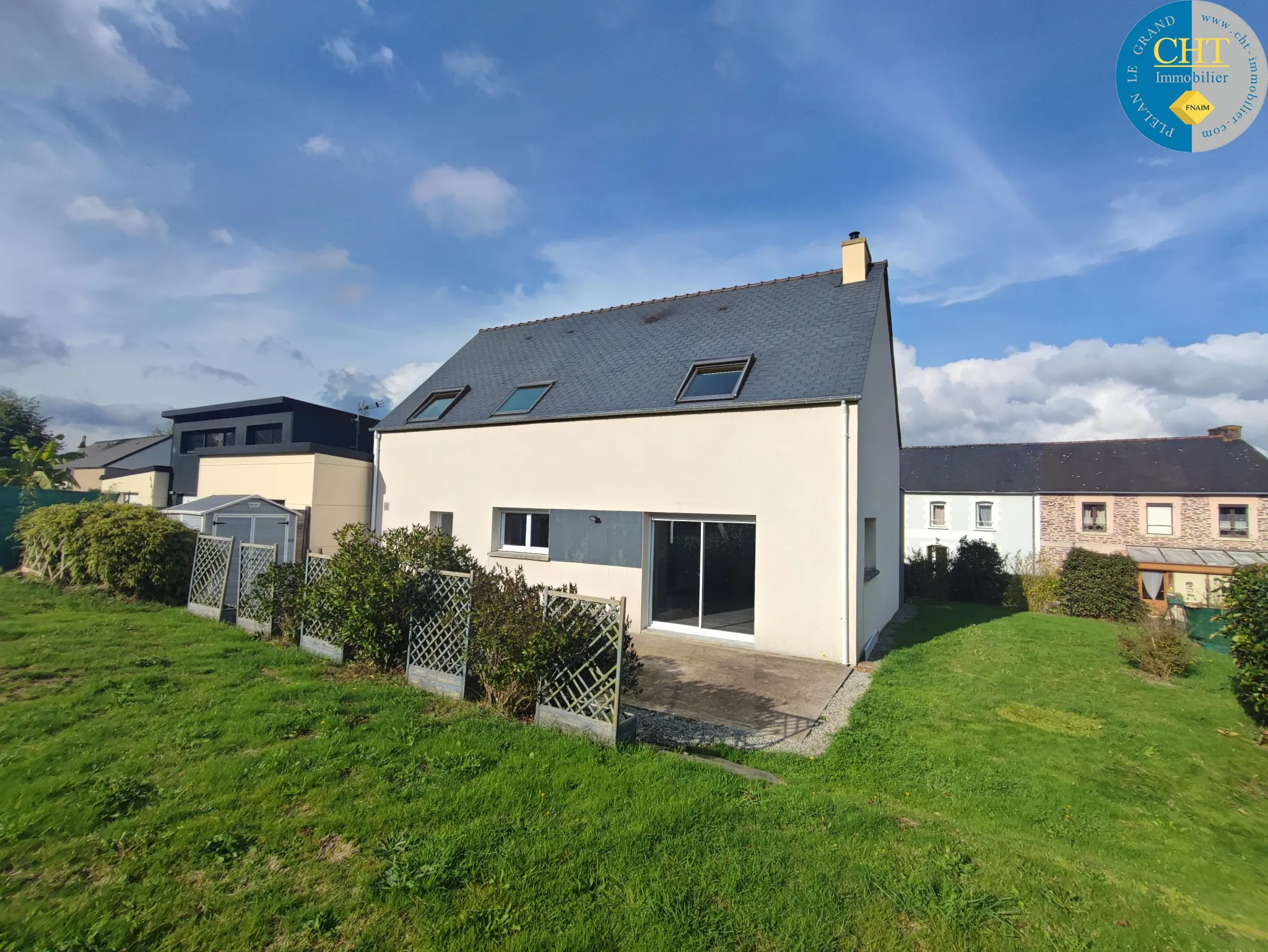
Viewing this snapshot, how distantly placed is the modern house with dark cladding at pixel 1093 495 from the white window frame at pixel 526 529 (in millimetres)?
16945

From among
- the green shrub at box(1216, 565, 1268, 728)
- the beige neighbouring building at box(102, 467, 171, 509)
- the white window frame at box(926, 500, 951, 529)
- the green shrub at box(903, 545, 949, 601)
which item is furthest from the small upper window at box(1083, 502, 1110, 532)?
the beige neighbouring building at box(102, 467, 171, 509)

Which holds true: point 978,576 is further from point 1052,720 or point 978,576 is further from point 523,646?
point 523,646

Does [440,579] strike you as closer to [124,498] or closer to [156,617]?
[156,617]

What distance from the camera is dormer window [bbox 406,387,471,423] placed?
15453 millimetres

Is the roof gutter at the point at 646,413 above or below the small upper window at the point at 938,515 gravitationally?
above

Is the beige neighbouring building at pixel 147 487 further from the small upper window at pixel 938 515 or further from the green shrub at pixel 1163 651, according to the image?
the small upper window at pixel 938 515

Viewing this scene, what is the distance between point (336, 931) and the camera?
8.76ft

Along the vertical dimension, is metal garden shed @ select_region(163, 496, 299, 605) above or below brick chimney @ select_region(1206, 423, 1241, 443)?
below

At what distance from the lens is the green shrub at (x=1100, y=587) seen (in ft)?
52.7

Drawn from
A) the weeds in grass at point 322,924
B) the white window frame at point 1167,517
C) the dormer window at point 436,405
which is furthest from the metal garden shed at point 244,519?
the white window frame at point 1167,517

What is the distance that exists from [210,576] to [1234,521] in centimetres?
3907

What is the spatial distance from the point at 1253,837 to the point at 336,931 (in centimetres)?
672

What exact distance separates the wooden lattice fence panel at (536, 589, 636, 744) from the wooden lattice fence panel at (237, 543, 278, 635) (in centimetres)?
568

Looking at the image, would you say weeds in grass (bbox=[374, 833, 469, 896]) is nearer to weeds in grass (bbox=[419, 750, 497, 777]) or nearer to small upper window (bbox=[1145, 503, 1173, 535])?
weeds in grass (bbox=[419, 750, 497, 777])
